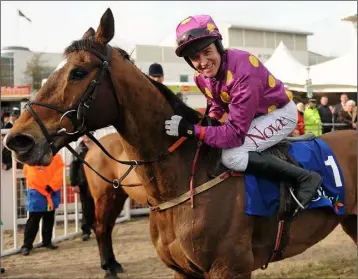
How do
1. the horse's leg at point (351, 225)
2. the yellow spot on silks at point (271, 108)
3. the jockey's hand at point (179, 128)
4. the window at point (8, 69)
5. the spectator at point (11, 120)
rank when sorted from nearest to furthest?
the jockey's hand at point (179, 128), the yellow spot on silks at point (271, 108), the horse's leg at point (351, 225), the spectator at point (11, 120), the window at point (8, 69)

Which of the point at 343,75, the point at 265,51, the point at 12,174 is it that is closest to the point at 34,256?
the point at 12,174

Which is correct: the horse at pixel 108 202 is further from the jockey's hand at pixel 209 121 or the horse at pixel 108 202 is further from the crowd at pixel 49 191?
the jockey's hand at pixel 209 121

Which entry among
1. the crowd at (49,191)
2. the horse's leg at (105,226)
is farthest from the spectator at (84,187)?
the horse's leg at (105,226)

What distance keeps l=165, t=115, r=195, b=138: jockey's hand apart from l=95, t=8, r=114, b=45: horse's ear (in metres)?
0.65

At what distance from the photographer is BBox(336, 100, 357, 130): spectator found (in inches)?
384

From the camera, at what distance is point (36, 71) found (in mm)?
36438

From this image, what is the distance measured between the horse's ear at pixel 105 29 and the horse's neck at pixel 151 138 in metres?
0.24

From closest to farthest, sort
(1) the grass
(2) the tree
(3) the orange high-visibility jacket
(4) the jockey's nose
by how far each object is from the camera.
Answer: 1. (4) the jockey's nose
2. (1) the grass
3. (3) the orange high-visibility jacket
4. (2) the tree

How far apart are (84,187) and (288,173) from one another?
5.35 metres

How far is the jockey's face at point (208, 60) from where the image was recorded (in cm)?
265

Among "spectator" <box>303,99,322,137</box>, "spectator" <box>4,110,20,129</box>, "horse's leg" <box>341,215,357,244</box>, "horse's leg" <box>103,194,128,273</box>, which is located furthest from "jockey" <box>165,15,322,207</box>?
"spectator" <box>303,99,322,137</box>

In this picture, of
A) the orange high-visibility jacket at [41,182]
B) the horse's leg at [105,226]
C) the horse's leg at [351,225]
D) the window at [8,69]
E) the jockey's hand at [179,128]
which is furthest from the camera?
the window at [8,69]

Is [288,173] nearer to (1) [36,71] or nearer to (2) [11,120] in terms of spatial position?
(2) [11,120]

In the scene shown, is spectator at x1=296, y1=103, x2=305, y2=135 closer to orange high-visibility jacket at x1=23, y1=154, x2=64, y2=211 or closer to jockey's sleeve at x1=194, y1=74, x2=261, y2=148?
orange high-visibility jacket at x1=23, y1=154, x2=64, y2=211
